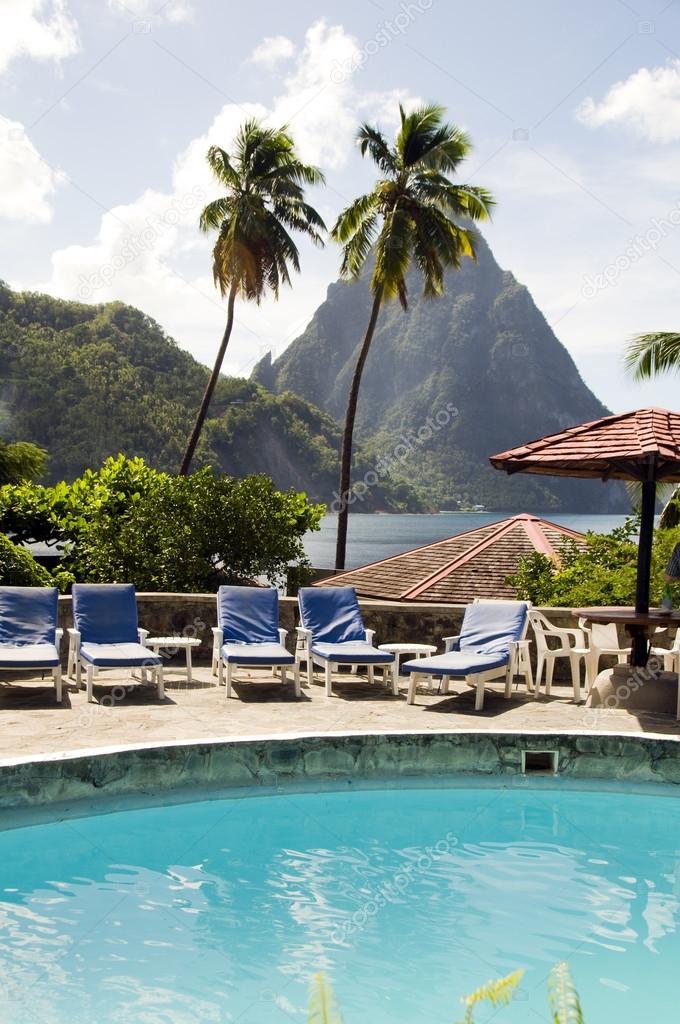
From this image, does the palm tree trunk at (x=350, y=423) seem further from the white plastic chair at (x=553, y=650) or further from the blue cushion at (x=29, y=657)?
the blue cushion at (x=29, y=657)

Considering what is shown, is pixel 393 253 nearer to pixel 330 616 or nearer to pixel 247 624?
pixel 330 616

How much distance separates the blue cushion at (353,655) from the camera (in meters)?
9.52

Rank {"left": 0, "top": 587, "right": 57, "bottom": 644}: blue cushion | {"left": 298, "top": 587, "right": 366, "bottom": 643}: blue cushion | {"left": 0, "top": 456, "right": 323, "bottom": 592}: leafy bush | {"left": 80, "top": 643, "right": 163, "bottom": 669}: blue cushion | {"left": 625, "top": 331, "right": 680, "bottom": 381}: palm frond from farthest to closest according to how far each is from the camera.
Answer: {"left": 625, "top": 331, "right": 680, "bottom": 381}: palm frond, {"left": 0, "top": 456, "right": 323, "bottom": 592}: leafy bush, {"left": 298, "top": 587, "right": 366, "bottom": 643}: blue cushion, {"left": 0, "top": 587, "right": 57, "bottom": 644}: blue cushion, {"left": 80, "top": 643, "right": 163, "bottom": 669}: blue cushion

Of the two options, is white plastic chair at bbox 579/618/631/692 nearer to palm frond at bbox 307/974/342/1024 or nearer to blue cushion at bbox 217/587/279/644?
blue cushion at bbox 217/587/279/644

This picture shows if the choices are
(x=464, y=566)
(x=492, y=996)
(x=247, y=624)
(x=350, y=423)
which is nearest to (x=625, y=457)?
(x=247, y=624)

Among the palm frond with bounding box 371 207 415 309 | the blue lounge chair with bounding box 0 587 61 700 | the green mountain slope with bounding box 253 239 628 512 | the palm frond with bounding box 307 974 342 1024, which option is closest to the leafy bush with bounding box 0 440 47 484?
the blue lounge chair with bounding box 0 587 61 700

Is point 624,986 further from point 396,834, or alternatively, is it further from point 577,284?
point 577,284

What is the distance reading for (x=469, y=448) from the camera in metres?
123

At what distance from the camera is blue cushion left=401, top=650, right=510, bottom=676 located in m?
8.83

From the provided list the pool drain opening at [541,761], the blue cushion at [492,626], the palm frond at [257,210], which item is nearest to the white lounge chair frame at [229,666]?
the blue cushion at [492,626]

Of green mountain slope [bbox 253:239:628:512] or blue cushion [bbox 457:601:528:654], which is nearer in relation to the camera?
blue cushion [bbox 457:601:528:654]

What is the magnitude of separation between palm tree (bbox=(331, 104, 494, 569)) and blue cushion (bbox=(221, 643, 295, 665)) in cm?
1832

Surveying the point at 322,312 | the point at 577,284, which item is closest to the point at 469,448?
the point at 322,312

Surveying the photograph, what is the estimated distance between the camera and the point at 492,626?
9.88 metres
